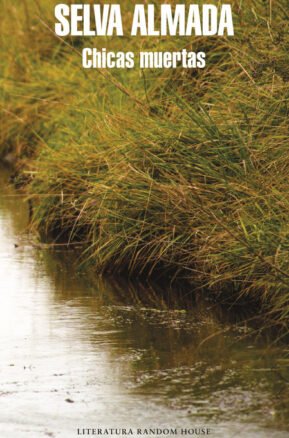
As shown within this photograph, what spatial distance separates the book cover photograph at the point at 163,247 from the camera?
5.09 metres

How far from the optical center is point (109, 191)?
24.9 ft

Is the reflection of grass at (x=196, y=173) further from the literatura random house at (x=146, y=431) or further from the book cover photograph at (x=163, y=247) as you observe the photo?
the literatura random house at (x=146, y=431)

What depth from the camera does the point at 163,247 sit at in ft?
23.5

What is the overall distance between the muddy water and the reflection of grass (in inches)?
9.6

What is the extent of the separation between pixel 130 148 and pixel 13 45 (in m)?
7.04

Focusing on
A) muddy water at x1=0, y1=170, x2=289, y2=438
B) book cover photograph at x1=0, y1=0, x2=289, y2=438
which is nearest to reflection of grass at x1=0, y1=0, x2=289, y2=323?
book cover photograph at x1=0, y1=0, x2=289, y2=438

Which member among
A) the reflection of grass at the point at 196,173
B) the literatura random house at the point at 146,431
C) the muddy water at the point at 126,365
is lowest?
the literatura random house at the point at 146,431

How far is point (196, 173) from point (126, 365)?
178 centimetres

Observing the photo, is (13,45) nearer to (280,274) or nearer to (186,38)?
(186,38)

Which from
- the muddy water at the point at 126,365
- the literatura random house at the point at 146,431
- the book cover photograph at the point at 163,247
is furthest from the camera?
the book cover photograph at the point at 163,247

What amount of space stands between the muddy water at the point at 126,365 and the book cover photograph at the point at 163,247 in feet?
0.04

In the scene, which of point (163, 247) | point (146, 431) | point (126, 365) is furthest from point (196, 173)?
point (146, 431)

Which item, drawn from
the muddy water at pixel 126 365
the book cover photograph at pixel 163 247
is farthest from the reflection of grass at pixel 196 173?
the muddy water at pixel 126 365

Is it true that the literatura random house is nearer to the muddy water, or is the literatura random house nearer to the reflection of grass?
the muddy water
